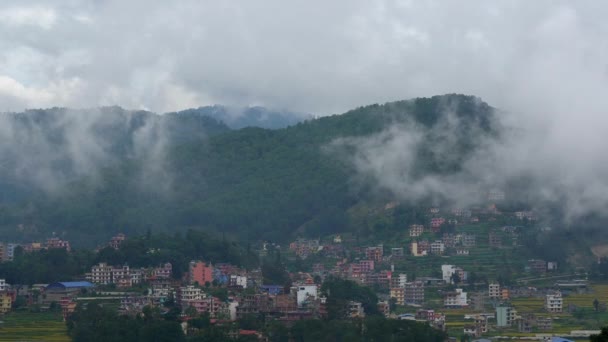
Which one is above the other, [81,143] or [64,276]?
[81,143]

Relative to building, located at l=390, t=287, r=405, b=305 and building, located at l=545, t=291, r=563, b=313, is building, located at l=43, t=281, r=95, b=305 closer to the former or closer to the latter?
building, located at l=390, t=287, r=405, b=305

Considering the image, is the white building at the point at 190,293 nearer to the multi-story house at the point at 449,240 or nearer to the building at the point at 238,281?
the building at the point at 238,281

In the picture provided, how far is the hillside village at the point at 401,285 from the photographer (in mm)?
49250

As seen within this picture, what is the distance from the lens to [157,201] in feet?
275

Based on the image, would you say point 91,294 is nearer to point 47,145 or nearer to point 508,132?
point 508,132

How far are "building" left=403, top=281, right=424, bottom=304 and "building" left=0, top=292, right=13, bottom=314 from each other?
16110 millimetres

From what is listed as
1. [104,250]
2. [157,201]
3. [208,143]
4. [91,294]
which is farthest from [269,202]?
[91,294]

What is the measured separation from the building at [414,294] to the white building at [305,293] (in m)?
7.22

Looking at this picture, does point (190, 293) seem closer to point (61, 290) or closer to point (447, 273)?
point (61, 290)

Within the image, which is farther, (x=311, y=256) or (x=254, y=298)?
(x=311, y=256)

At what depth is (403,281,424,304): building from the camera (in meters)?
58.1

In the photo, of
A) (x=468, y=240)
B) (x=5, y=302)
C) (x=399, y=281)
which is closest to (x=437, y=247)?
(x=468, y=240)

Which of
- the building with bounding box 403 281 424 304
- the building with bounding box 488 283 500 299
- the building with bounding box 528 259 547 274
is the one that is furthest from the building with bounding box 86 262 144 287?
the building with bounding box 528 259 547 274

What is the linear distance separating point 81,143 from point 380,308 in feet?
178
